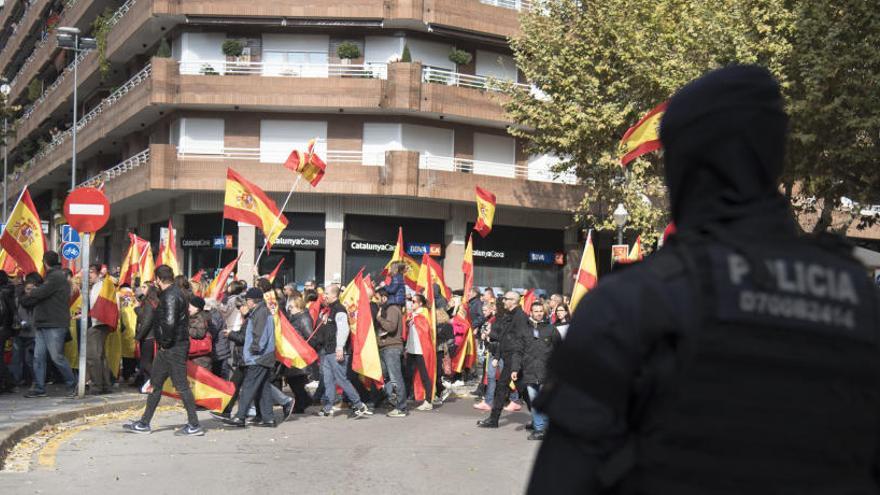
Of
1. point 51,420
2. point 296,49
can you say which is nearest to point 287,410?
point 51,420

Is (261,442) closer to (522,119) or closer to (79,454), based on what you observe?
(79,454)

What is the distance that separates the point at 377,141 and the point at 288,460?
85.8 feet

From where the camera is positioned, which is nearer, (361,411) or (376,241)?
(361,411)

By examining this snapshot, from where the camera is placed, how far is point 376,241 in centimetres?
3672

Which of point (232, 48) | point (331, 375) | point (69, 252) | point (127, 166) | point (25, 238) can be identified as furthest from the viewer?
point (127, 166)

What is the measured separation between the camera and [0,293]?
15367 millimetres

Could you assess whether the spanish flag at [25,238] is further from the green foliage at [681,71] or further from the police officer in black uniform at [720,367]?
the police officer in black uniform at [720,367]

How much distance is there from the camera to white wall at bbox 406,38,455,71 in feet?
119

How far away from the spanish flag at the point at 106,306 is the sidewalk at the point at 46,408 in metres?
1.11

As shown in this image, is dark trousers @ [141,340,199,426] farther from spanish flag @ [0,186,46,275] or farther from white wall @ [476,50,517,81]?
white wall @ [476,50,517,81]

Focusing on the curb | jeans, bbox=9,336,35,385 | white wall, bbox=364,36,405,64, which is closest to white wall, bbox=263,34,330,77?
white wall, bbox=364,36,405,64

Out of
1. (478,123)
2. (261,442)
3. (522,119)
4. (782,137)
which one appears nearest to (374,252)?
(478,123)

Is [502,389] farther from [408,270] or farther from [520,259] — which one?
[520,259]

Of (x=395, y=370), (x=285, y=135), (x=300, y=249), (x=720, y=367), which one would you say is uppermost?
(x=285, y=135)
